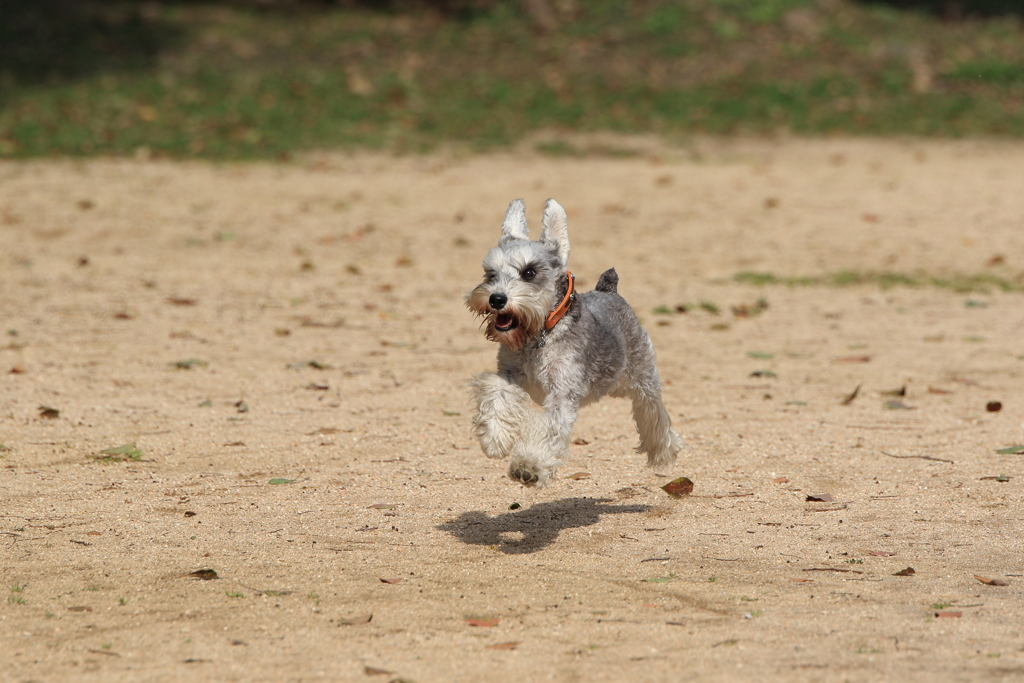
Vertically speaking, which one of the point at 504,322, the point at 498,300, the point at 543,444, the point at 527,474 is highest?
the point at 498,300

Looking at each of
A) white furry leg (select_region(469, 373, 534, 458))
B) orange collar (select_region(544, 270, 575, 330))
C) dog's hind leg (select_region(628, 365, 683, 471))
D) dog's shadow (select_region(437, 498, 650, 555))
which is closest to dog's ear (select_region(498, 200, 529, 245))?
orange collar (select_region(544, 270, 575, 330))

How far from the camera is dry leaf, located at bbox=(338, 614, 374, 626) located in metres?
5.11

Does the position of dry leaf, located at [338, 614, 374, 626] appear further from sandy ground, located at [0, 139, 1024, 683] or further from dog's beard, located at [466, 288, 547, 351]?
dog's beard, located at [466, 288, 547, 351]

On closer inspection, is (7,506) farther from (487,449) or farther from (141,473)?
(487,449)

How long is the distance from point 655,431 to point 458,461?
1.39m

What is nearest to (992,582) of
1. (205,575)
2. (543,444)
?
(543,444)

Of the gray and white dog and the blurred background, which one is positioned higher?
the blurred background

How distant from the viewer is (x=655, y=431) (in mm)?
6762

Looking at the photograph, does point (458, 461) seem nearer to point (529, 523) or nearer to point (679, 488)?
point (529, 523)

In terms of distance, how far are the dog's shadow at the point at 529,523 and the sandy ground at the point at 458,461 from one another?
21 mm

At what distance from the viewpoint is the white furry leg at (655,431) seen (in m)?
6.68

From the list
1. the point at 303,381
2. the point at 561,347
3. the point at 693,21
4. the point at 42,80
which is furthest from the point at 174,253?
the point at 693,21

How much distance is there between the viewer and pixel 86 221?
14992 millimetres

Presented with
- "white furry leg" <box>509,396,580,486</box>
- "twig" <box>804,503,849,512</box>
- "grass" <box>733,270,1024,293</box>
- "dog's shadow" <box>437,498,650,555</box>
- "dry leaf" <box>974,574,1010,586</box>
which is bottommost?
"dog's shadow" <box>437,498,650,555</box>
